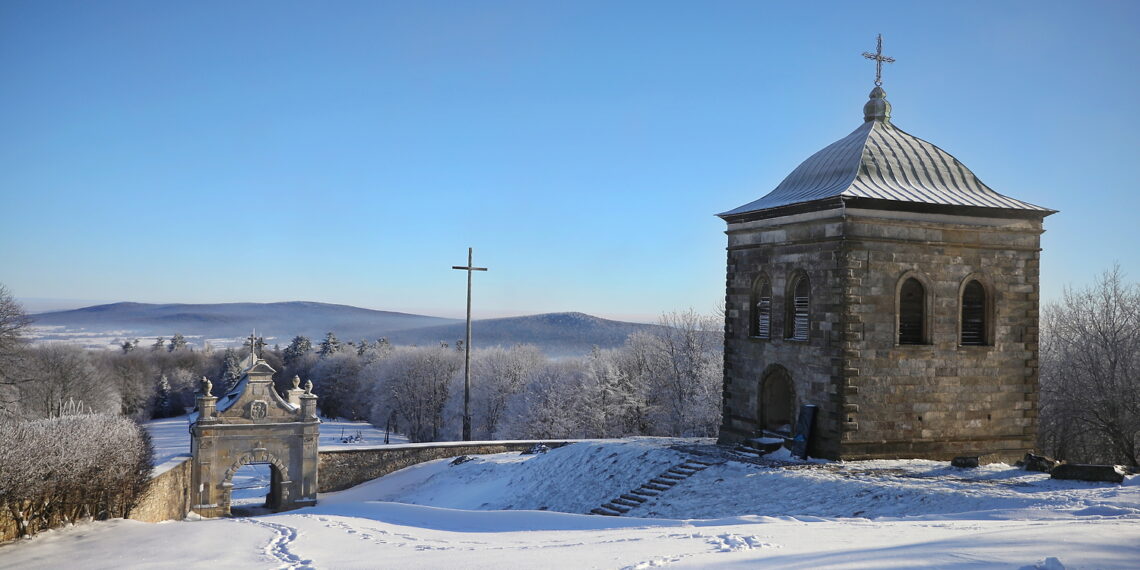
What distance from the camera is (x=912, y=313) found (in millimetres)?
20172

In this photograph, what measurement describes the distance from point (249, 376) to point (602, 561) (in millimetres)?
22281

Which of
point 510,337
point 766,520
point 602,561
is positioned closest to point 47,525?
point 602,561

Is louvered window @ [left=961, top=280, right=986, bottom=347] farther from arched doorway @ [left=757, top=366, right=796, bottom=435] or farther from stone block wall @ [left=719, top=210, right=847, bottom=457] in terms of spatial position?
arched doorway @ [left=757, top=366, right=796, bottom=435]

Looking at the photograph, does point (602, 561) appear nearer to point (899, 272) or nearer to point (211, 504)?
point (899, 272)

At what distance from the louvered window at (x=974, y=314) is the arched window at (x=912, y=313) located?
1300 mm

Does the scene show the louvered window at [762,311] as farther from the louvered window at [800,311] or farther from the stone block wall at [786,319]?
the louvered window at [800,311]

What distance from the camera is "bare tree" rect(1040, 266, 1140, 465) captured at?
29281 mm

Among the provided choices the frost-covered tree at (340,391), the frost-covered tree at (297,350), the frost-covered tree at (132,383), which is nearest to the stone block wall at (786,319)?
the frost-covered tree at (132,383)

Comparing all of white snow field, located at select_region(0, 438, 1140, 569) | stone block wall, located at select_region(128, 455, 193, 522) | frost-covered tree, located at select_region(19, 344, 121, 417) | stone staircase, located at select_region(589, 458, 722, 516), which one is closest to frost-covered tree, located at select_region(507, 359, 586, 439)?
stone block wall, located at select_region(128, 455, 193, 522)

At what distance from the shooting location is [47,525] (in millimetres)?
15297

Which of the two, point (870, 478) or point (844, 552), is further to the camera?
point (870, 478)

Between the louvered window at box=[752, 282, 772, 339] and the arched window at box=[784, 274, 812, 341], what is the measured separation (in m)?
1.05

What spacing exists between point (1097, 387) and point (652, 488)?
2122cm

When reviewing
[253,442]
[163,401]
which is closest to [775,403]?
[253,442]
